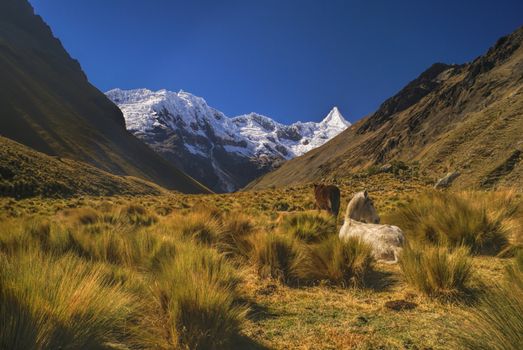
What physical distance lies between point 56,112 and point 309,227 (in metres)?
121

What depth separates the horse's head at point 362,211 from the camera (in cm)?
1057

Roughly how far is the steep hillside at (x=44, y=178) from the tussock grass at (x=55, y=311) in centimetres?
4028

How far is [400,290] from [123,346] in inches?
153

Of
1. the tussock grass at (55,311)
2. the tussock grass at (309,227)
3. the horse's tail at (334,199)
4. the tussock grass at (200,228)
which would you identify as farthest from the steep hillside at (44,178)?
the tussock grass at (55,311)

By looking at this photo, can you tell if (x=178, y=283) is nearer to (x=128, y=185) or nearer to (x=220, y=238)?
(x=220, y=238)

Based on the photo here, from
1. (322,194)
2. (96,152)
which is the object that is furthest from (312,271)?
(96,152)

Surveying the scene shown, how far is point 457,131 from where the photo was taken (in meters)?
40.4

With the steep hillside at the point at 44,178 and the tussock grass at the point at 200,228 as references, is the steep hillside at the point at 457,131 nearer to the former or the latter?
the tussock grass at the point at 200,228

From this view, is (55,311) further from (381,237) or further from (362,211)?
(362,211)

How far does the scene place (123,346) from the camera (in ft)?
10.1

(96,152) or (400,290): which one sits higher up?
(96,152)

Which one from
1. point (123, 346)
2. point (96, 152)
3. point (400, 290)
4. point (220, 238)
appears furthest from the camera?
point (96, 152)

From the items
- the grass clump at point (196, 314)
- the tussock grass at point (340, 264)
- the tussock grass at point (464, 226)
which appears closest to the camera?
the grass clump at point (196, 314)

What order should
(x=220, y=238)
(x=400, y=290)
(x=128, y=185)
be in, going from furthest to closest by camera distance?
(x=128, y=185) → (x=220, y=238) → (x=400, y=290)
